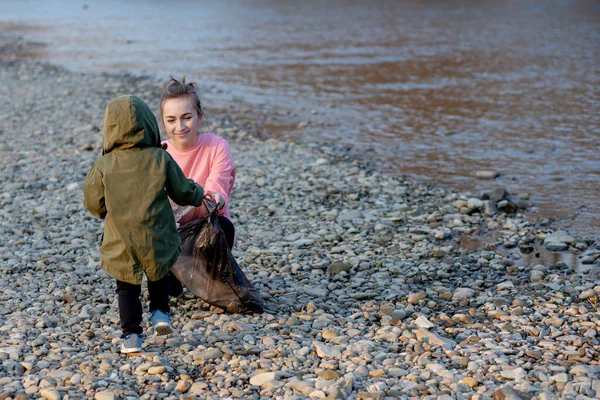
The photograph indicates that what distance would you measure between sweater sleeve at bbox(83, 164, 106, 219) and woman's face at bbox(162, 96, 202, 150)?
0.83 m

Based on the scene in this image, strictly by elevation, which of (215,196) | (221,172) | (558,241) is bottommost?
(558,241)

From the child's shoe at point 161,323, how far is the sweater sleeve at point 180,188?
2.87 feet

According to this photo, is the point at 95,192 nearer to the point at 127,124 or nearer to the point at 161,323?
the point at 127,124

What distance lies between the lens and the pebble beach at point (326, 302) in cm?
470

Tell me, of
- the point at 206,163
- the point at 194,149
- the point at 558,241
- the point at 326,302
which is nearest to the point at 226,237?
the point at 206,163

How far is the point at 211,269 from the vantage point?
5.62 metres

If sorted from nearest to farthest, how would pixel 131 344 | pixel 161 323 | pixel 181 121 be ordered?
pixel 131 344 → pixel 161 323 → pixel 181 121

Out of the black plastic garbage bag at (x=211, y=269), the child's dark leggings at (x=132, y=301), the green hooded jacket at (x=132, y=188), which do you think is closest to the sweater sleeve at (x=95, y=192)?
the green hooded jacket at (x=132, y=188)

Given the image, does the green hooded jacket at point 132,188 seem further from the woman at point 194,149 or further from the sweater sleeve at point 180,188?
the woman at point 194,149

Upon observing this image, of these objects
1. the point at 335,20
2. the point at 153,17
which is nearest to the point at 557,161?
the point at 335,20

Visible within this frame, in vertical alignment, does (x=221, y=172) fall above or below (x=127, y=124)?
below

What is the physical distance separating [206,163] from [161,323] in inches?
49.4

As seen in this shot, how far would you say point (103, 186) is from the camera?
15.6 feet

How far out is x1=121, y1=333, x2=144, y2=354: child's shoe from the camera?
500cm
